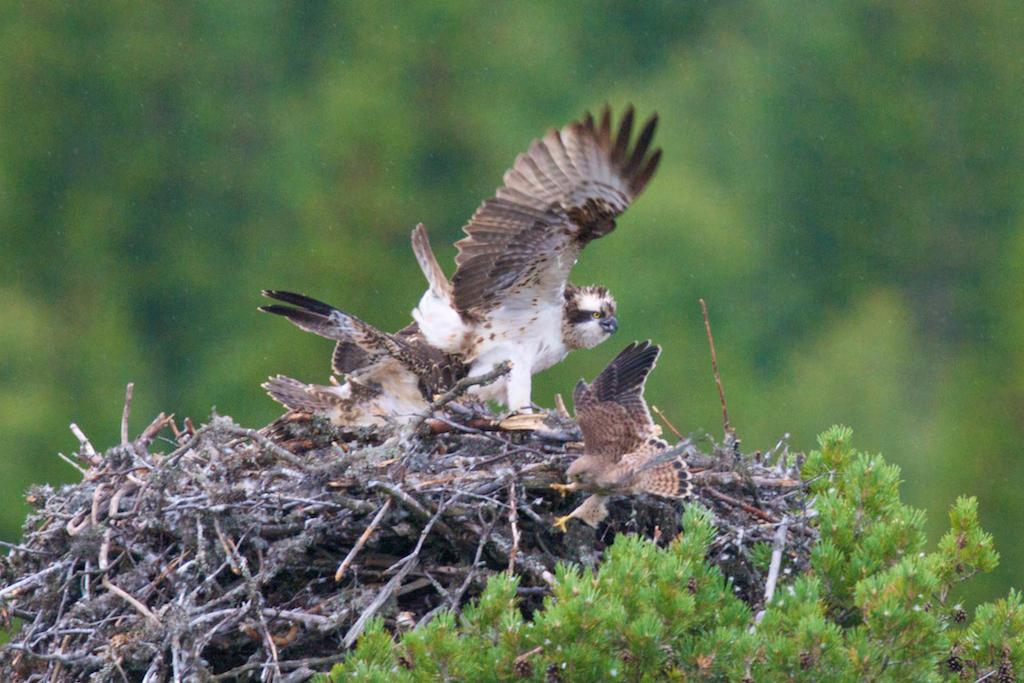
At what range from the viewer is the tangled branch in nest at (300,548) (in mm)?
6051

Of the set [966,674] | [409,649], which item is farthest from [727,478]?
[409,649]

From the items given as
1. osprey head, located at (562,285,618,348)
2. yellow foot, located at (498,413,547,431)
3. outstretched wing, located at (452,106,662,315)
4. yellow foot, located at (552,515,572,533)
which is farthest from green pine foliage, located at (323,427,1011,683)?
osprey head, located at (562,285,618,348)

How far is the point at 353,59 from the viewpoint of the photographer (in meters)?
26.9

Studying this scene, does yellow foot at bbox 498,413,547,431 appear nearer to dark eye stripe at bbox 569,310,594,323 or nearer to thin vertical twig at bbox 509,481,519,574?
thin vertical twig at bbox 509,481,519,574

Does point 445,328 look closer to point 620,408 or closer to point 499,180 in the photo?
point 620,408

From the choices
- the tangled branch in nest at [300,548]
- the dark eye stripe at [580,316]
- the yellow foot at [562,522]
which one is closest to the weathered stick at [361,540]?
the tangled branch in nest at [300,548]

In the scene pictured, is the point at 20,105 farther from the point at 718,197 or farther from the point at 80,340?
the point at 718,197

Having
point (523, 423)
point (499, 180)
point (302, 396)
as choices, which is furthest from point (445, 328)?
point (499, 180)

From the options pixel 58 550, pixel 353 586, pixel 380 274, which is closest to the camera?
pixel 353 586

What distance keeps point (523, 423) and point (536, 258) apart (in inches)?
42.5

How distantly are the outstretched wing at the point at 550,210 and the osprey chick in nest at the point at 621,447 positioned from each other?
3.04ft

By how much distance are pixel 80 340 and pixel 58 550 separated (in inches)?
647

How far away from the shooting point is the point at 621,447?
638cm

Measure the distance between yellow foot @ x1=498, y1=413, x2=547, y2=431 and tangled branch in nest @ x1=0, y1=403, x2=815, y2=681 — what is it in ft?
0.37
